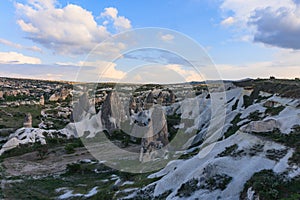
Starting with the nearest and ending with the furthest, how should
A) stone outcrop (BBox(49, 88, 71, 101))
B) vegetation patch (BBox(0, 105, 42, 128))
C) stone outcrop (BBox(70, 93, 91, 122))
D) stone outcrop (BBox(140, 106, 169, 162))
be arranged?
stone outcrop (BBox(140, 106, 169, 162)), stone outcrop (BBox(70, 93, 91, 122)), vegetation patch (BBox(0, 105, 42, 128)), stone outcrop (BBox(49, 88, 71, 101))

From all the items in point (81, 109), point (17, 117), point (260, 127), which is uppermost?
point (260, 127)

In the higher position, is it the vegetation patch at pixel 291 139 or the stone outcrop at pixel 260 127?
the stone outcrop at pixel 260 127

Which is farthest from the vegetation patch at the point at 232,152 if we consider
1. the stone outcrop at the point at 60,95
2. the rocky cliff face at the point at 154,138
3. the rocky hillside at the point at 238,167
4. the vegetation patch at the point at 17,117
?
the stone outcrop at the point at 60,95

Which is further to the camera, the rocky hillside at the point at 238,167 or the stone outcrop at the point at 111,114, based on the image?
the stone outcrop at the point at 111,114

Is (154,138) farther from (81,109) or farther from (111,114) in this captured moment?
(81,109)

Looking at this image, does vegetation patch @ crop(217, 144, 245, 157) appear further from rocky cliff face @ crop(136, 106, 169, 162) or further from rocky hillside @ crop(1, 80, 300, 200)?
rocky cliff face @ crop(136, 106, 169, 162)

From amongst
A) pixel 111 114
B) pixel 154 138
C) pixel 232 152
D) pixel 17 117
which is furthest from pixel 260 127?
pixel 17 117

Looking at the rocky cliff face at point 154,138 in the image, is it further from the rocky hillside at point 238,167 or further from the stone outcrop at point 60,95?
the stone outcrop at point 60,95

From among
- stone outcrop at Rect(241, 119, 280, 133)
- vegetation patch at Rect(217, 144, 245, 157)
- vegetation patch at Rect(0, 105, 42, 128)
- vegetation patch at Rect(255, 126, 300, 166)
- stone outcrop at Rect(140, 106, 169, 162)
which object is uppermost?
stone outcrop at Rect(241, 119, 280, 133)

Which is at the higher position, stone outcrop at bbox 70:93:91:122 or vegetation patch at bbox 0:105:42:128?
stone outcrop at bbox 70:93:91:122

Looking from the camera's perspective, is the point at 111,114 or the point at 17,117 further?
the point at 17,117

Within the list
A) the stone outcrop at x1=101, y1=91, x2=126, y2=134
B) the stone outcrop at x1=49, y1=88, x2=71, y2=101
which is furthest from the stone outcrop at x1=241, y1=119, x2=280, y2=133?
the stone outcrop at x1=49, y1=88, x2=71, y2=101
